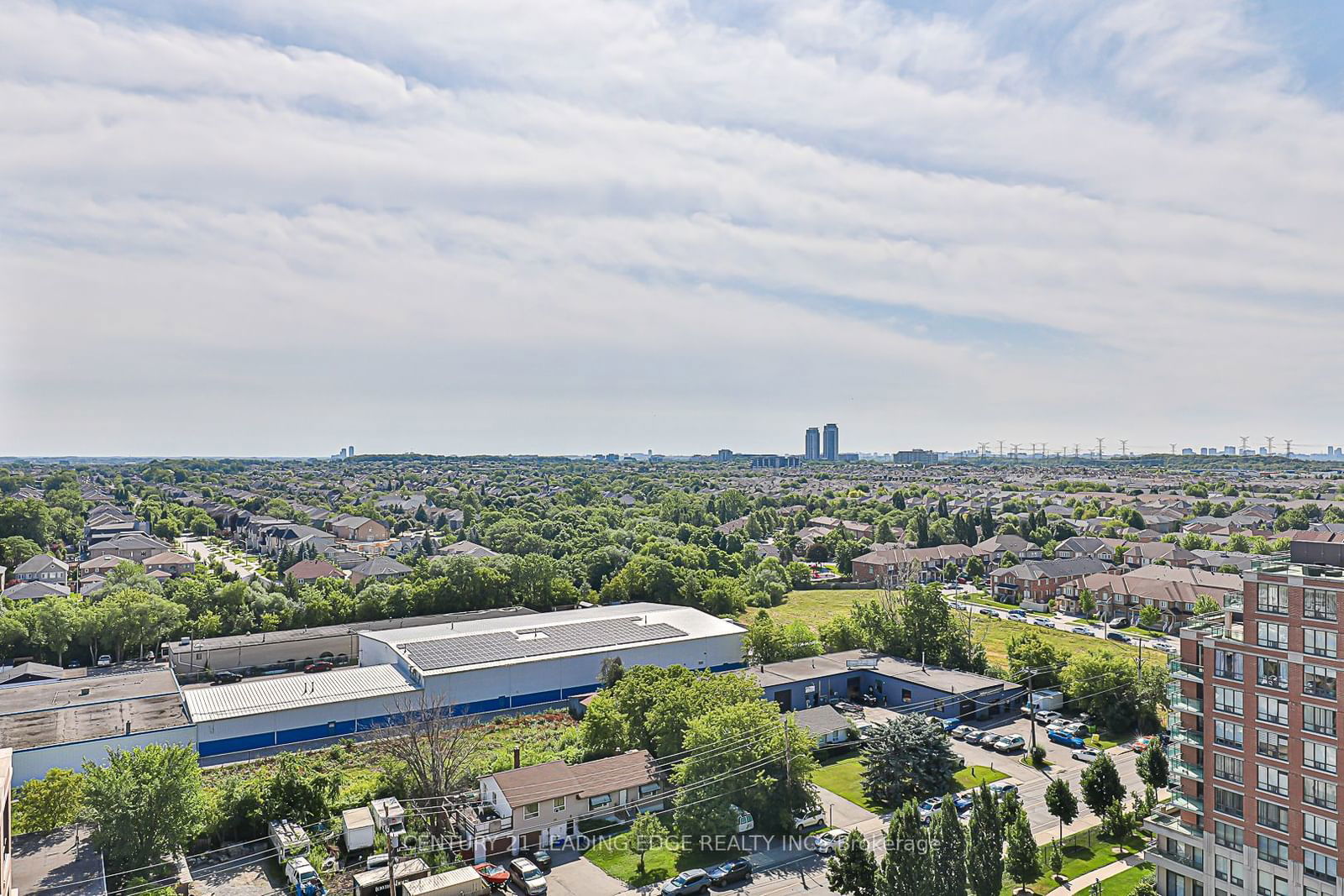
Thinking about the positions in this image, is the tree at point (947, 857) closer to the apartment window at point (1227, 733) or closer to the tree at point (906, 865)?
the tree at point (906, 865)

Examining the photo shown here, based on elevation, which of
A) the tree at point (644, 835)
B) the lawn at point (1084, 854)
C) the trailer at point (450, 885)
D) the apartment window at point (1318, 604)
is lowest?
the lawn at point (1084, 854)

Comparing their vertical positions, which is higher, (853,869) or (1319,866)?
(1319,866)

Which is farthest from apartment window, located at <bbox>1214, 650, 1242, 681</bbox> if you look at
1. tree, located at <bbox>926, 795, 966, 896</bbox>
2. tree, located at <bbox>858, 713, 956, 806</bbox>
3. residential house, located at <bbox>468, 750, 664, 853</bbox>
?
residential house, located at <bbox>468, 750, 664, 853</bbox>

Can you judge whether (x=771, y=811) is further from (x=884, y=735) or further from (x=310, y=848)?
(x=310, y=848)

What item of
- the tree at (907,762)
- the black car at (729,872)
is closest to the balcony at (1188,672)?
the tree at (907,762)

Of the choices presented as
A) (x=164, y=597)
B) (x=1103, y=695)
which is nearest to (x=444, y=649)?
(x=164, y=597)

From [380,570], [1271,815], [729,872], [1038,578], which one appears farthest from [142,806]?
[1038,578]

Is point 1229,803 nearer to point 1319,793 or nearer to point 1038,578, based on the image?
point 1319,793
